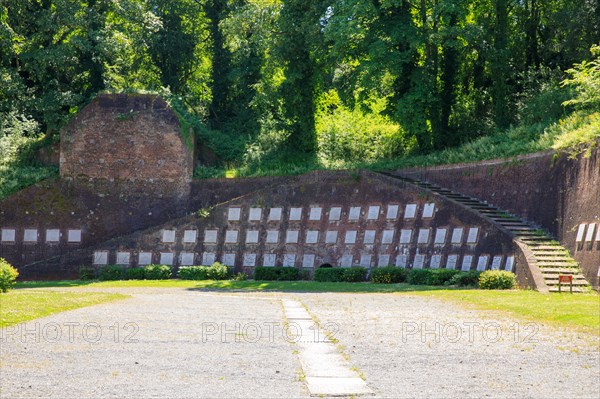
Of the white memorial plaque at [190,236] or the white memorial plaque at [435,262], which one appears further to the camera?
the white memorial plaque at [190,236]

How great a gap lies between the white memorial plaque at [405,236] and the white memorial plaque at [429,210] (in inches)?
34.7

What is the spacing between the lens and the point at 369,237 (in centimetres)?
3219

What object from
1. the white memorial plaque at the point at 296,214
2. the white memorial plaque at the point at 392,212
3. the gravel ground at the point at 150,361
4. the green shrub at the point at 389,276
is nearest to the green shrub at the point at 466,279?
the green shrub at the point at 389,276

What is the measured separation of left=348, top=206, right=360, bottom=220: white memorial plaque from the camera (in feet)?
107

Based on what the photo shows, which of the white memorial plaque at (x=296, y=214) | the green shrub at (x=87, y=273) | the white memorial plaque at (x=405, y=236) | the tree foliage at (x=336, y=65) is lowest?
the green shrub at (x=87, y=273)

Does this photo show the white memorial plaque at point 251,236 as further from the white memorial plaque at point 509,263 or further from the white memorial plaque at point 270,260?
the white memorial plaque at point 509,263

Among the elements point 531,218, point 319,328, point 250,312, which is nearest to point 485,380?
point 319,328

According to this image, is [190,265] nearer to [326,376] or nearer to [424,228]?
[424,228]

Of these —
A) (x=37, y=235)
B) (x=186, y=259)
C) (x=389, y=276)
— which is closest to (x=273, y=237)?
(x=186, y=259)

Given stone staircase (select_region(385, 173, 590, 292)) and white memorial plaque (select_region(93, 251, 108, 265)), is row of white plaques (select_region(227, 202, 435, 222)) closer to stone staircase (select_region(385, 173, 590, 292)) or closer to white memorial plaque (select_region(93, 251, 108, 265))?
stone staircase (select_region(385, 173, 590, 292))

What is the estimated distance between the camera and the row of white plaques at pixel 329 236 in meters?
29.6

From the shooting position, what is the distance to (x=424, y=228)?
100 ft

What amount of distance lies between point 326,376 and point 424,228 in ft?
69.5

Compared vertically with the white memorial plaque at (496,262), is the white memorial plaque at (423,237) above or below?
above
